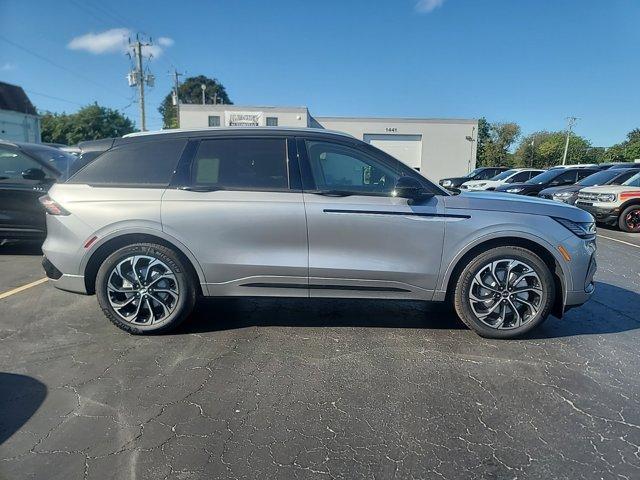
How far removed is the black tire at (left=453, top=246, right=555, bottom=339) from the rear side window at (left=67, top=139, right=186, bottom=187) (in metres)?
2.80

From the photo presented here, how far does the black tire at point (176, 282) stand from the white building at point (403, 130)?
107ft

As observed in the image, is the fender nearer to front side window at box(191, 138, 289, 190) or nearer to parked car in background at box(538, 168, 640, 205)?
front side window at box(191, 138, 289, 190)

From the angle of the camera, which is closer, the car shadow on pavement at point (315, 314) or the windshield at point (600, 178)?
the car shadow on pavement at point (315, 314)

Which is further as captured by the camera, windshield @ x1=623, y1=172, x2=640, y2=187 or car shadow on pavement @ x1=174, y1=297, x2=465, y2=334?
windshield @ x1=623, y1=172, x2=640, y2=187

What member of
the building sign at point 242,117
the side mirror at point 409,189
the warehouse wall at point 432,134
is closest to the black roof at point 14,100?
the building sign at point 242,117

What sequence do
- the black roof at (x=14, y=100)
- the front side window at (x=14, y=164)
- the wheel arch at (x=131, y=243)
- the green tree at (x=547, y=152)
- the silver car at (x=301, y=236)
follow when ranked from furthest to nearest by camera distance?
the green tree at (x=547, y=152) → the black roof at (x=14, y=100) → the front side window at (x=14, y=164) → the wheel arch at (x=131, y=243) → the silver car at (x=301, y=236)

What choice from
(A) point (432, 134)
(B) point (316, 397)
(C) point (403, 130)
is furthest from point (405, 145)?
(B) point (316, 397)

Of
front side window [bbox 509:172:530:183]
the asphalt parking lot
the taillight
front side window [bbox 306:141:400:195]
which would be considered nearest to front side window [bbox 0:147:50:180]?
the asphalt parking lot

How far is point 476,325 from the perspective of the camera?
3957mm

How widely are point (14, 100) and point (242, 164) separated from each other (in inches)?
2535

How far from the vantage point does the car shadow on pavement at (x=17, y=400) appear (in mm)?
2701

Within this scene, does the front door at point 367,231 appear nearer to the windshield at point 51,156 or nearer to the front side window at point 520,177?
the windshield at point 51,156

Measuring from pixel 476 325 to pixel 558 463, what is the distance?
1.61 metres

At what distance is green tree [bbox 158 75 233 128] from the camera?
295ft
